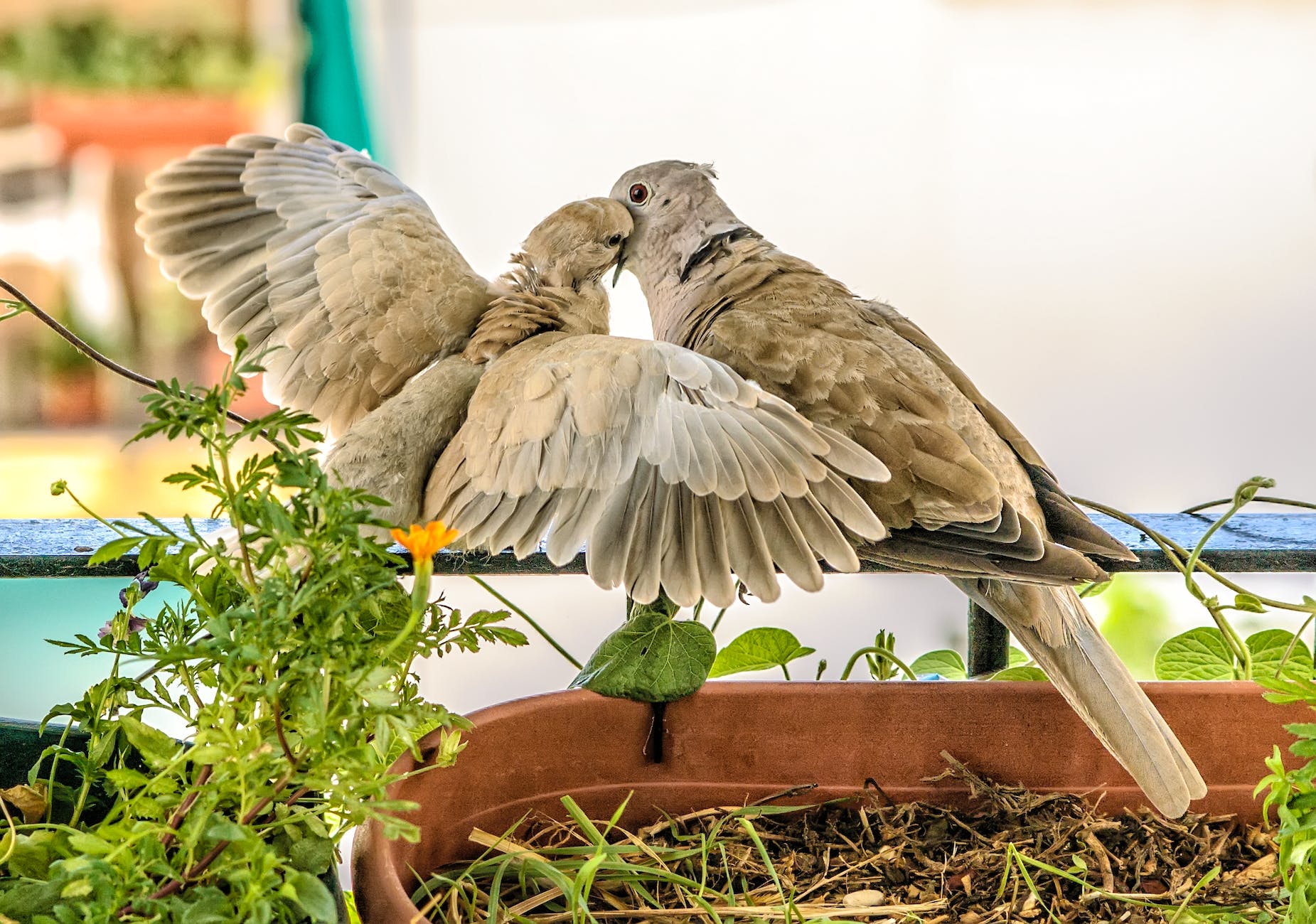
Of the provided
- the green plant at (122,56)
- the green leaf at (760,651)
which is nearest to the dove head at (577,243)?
the green leaf at (760,651)

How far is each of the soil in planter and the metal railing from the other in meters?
0.20

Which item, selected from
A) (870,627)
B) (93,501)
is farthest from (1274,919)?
(93,501)

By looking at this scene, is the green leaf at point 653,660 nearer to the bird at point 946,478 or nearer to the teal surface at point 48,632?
the bird at point 946,478

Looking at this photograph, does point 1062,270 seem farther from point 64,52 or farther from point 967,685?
point 64,52

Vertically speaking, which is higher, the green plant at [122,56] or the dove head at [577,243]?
the green plant at [122,56]

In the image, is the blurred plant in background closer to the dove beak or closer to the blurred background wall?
the blurred background wall

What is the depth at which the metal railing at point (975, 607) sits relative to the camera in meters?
0.90

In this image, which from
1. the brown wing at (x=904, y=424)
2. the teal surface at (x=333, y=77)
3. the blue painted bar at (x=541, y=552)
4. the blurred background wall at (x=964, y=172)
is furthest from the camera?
the blurred background wall at (x=964, y=172)

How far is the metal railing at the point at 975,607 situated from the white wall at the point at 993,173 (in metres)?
1.65

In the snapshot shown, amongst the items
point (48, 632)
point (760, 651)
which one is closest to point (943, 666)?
Result: point (760, 651)

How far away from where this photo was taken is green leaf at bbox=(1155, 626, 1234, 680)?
105 cm

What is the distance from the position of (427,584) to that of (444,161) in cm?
274

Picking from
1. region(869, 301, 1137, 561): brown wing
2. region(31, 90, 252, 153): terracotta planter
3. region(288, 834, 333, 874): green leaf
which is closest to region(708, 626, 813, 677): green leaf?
region(869, 301, 1137, 561): brown wing

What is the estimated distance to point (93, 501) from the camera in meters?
3.45
